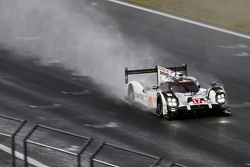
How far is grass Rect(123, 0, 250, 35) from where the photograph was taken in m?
47.6

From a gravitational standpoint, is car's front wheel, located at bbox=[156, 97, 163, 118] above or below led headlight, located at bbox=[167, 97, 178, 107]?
below

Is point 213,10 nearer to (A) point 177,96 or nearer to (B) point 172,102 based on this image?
(A) point 177,96

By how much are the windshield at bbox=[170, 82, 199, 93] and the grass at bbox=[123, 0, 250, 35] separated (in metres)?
14.9

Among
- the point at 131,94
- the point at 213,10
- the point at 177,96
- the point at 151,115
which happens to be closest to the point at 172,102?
Answer: the point at 177,96

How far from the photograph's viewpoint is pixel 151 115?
105 feet

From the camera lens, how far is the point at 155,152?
88.9 feet

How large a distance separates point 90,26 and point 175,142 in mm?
21084

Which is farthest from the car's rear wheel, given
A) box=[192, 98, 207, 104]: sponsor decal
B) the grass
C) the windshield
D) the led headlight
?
the grass

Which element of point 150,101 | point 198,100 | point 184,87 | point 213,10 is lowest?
point 150,101

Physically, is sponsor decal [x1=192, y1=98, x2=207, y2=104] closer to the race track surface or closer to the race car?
the race car

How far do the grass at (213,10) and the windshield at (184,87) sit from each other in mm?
14882

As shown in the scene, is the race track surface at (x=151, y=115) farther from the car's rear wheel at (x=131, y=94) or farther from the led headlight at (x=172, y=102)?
the led headlight at (x=172, y=102)

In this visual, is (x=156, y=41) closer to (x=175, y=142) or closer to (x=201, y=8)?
(x=201, y=8)

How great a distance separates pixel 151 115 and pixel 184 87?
162 centimetres
